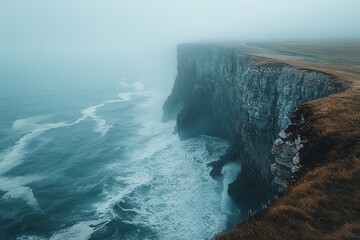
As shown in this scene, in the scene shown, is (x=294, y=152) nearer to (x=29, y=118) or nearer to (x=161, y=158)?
(x=161, y=158)

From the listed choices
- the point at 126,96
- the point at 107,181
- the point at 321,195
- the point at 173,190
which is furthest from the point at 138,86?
the point at 321,195

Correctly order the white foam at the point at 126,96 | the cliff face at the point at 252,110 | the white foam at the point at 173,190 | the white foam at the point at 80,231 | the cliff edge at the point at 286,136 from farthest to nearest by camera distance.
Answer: the white foam at the point at 126,96, the white foam at the point at 173,190, the white foam at the point at 80,231, the cliff face at the point at 252,110, the cliff edge at the point at 286,136

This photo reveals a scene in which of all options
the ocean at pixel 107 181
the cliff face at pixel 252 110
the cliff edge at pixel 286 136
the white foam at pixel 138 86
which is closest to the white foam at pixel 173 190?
the ocean at pixel 107 181

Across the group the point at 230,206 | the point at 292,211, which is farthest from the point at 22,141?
the point at 292,211

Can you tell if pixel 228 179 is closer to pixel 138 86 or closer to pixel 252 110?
pixel 252 110

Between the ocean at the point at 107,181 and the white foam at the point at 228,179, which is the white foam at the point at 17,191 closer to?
the ocean at the point at 107,181

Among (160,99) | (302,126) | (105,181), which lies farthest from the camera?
(160,99)
